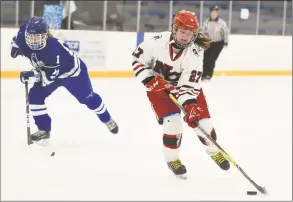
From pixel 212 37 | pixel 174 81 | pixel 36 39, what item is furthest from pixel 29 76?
pixel 212 37

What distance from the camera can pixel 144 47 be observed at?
4.09 ft

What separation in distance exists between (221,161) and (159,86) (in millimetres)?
227

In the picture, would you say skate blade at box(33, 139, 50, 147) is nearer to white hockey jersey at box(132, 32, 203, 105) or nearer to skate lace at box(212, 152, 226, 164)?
white hockey jersey at box(132, 32, 203, 105)

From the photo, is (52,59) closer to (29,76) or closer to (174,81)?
(29,76)

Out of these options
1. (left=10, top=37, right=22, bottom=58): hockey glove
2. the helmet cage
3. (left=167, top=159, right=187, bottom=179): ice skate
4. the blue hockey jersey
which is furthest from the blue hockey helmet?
(left=167, top=159, right=187, bottom=179): ice skate

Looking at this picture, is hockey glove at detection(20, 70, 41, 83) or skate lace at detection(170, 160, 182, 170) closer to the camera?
hockey glove at detection(20, 70, 41, 83)

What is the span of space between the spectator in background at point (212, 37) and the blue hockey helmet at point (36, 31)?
0.53 meters

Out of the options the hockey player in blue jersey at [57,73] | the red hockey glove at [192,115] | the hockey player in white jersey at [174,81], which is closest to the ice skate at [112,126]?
the hockey player in blue jersey at [57,73]

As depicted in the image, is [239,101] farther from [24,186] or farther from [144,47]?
[24,186]

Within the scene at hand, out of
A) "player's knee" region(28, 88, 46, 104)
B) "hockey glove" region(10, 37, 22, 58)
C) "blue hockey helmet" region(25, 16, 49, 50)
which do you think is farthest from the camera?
"player's knee" region(28, 88, 46, 104)

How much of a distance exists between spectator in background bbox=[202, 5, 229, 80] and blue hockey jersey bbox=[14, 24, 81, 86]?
0.40 metres

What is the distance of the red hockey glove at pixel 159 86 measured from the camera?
1236 mm

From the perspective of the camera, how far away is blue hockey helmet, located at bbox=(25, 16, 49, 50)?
1086mm

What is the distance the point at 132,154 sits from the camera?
146 centimetres
